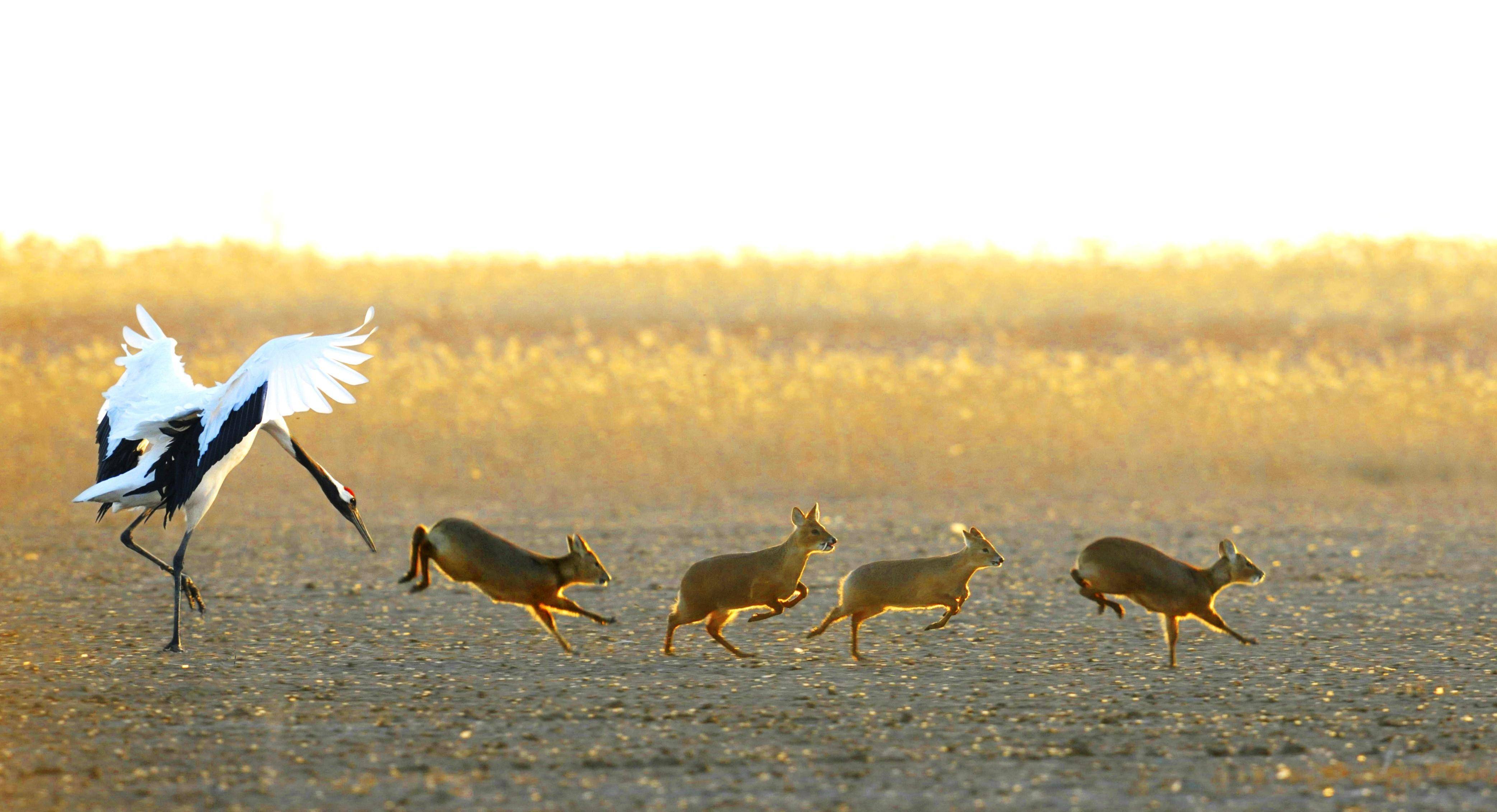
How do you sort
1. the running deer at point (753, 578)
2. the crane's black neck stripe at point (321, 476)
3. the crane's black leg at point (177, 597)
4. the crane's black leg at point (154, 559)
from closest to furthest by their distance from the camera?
the running deer at point (753, 578), the crane's black leg at point (177, 597), the crane's black neck stripe at point (321, 476), the crane's black leg at point (154, 559)

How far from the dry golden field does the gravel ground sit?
0.10ft

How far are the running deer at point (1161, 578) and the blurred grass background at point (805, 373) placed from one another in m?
7.97

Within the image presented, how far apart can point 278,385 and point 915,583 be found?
3.18 meters

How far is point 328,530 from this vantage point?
1278 cm

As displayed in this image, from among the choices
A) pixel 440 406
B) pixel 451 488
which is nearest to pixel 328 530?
pixel 451 488

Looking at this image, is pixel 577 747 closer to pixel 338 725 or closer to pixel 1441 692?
pixel 338 725

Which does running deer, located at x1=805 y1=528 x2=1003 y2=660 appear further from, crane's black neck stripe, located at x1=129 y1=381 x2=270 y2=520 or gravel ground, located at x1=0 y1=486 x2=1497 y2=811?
crane's black neck stripe, located at x1=129 y1=381 x2=270 y2=520

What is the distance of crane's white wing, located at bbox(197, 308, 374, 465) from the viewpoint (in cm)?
700

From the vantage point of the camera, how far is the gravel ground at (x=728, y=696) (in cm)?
518

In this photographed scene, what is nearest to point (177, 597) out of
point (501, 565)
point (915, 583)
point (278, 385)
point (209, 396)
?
point (209, 396)

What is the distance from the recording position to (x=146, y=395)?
789 cm

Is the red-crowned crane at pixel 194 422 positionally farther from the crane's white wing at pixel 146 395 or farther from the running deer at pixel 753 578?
the running deer at pixel 753 578

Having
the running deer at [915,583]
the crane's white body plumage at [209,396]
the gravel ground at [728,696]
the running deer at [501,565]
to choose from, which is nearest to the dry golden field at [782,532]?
the gravel ground at [728,696]

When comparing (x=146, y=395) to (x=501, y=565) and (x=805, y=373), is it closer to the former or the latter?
(x=501, y=565)
